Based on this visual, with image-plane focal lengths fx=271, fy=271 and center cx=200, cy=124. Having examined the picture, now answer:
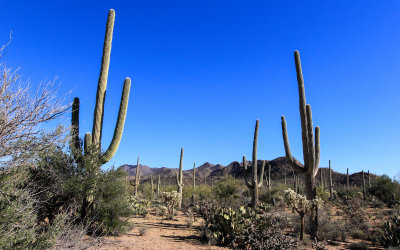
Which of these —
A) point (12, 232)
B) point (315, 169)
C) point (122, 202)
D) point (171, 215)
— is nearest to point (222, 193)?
point (171, 215)

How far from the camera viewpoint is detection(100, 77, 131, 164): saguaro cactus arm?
34.7 ft

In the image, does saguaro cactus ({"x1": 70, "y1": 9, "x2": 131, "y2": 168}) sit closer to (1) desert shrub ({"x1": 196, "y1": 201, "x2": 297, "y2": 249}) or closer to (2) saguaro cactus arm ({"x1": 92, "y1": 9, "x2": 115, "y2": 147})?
(2) saguaro cactus arm ({"x1": 92, "y1": 9, "x2": 115, "y2": 147})

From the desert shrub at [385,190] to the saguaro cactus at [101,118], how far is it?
23.8m

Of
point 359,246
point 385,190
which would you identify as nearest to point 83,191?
point 359,246

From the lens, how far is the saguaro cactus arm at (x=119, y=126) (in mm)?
10568

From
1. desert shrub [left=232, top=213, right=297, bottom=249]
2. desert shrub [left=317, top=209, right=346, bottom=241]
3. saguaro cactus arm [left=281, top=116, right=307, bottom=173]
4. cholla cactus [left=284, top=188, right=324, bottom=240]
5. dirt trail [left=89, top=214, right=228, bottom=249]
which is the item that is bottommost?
dirt trail [left=89, top=214, right=228, bottom=249]

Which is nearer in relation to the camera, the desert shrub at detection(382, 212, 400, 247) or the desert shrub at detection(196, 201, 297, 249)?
the desert shrub at detection(196, 201, 297, 249)

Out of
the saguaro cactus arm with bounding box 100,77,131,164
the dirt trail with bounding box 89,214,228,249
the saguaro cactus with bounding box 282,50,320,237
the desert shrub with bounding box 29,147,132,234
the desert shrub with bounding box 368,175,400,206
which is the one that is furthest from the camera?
the desert shrub with bounding box 368,175,400,206

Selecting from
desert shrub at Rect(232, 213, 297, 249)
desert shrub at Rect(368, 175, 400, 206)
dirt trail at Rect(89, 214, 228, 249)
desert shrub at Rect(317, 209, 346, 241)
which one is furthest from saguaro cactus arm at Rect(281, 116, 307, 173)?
desert shrub at Rect(368, 175, 400, 206)

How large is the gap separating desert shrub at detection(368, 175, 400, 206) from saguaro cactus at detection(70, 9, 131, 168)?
23.8 meters

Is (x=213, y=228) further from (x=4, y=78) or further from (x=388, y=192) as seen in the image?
(x=388, y=192)

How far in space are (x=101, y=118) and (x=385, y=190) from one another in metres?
26.9

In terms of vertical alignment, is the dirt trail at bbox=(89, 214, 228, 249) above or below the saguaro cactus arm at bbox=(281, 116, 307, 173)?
below

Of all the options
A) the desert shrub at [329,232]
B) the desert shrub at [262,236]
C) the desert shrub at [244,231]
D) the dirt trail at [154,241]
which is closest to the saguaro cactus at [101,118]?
the dirt trail at [154,241]
